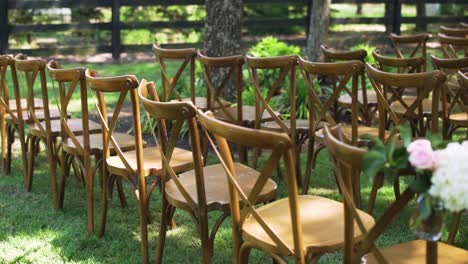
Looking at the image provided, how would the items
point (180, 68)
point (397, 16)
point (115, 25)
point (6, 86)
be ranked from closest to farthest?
point (6, 86)
point (180, 68)
point (115, 25)
point (397, 16)

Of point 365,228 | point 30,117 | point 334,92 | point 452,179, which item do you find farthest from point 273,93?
point 452,179

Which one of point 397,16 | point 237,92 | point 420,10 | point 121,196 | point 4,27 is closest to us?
point 121,196

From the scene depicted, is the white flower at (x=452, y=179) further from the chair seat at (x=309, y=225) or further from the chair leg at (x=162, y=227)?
the chair leg at (x=162, y=227)

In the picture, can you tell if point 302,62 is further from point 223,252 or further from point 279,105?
point 279,105

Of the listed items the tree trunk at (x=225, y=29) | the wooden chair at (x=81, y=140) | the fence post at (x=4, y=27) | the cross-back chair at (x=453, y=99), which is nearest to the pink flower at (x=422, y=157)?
the wooden chair at (x=81, y=140)

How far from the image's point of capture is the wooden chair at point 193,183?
3.16 meters

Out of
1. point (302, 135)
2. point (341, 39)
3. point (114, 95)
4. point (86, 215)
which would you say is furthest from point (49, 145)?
point (341, 39)

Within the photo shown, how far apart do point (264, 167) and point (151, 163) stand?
1682 millimetres

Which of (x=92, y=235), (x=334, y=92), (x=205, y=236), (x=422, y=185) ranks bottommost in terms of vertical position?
(x=92, y=235)

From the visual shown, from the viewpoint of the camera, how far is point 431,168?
1.99 m

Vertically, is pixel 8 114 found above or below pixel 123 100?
below

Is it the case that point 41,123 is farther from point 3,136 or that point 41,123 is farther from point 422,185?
point 422,185

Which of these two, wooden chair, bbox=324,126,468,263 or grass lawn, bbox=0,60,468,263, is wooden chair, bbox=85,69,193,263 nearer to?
grass lawn, bbox=0,60,468,263

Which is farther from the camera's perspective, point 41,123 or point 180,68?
point 180,68
